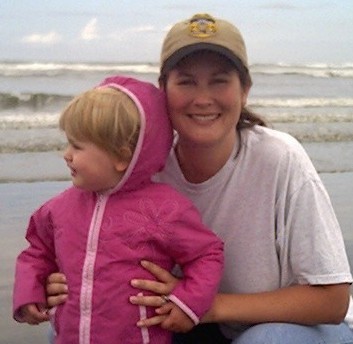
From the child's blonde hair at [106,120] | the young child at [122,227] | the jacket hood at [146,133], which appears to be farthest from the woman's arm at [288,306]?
the child's blonde hair at [106,120]

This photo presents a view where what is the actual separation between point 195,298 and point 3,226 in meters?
2.97

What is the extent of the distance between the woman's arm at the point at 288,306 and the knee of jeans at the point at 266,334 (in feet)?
0.11

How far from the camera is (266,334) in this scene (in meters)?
2.44

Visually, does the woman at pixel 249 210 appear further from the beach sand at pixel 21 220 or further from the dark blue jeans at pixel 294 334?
the beach sand at pixel 21 220

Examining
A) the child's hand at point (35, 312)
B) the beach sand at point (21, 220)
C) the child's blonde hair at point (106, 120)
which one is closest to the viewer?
the child's blonde hair at point (106, 120)

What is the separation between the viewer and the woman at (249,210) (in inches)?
96.6

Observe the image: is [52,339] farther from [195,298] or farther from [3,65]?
[3,65]

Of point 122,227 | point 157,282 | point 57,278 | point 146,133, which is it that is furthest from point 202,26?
point 57,278

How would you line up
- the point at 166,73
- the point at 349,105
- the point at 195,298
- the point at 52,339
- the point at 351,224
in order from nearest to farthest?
the point at 195,298 < the point at 166,73 < the point at 52,339 < the point at 351,224 < the point at 349,105

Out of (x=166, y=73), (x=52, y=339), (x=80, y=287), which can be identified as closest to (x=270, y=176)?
(x=166, y=73)

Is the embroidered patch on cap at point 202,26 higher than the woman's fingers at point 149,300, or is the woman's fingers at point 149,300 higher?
the embroidered patch on cap at point 202,26

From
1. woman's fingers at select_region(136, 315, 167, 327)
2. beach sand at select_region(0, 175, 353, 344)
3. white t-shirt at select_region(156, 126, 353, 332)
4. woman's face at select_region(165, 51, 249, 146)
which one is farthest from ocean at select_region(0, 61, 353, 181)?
woman's fingers at select_region(136, 315, 167, 327)

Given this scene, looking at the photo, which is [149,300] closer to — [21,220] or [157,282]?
[157,282]

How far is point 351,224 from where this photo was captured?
18.0 ft
